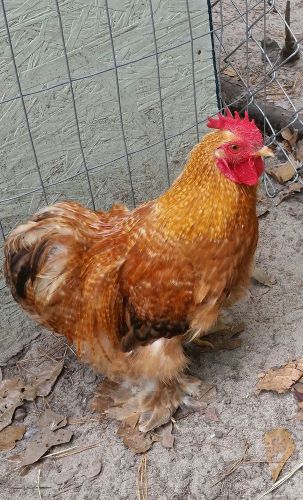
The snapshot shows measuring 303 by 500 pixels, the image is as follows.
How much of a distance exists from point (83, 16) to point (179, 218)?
3.77ft

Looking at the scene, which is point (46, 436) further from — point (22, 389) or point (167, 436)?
point (167, 436)

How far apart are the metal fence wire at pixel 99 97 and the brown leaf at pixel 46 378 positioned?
0.76 metres

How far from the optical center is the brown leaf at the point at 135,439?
2763mm

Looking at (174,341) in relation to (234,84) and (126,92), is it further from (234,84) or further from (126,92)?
(234,84)

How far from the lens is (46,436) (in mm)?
2875

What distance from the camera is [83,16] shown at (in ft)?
9.63

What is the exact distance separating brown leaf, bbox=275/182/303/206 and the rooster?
3.86 ft

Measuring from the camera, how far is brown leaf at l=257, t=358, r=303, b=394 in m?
2.82

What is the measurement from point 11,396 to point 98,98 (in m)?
1.57

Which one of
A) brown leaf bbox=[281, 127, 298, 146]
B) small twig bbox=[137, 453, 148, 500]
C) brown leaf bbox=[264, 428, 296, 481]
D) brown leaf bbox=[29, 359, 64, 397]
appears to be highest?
brown leaf bbox=[281, 127, 298, 146]

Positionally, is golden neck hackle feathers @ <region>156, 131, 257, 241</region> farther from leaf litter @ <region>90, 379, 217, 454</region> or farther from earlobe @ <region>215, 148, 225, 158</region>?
leaf litter @ <region>90, 379, 217, 454</region>

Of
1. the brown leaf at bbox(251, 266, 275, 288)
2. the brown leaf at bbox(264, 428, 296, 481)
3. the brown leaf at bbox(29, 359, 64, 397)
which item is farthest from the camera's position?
the brown leaf at bbox(251, 266, 275, 288)

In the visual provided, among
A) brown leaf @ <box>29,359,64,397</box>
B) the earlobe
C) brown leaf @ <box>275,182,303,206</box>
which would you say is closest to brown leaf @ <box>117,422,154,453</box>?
brown leaf @ <box>29,359,64,397</box>

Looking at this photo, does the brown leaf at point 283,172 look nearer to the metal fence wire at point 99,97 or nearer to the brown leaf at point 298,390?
the metal fence wire at point 99,97
